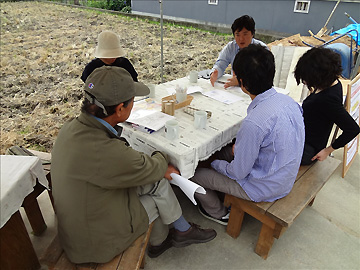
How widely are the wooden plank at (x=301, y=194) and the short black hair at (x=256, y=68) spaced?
32.3 inches

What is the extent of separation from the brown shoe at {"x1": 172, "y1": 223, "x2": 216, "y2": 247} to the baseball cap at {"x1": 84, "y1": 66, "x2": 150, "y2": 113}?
121 cm

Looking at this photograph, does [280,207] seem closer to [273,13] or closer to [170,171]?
[170,171]

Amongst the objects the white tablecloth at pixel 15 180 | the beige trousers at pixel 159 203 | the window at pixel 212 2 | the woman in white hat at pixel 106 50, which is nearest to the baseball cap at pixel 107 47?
the woman in white hat at pixel 106 50

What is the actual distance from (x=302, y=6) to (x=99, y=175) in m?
9.50

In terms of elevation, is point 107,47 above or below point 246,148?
above

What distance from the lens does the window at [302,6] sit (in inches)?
324

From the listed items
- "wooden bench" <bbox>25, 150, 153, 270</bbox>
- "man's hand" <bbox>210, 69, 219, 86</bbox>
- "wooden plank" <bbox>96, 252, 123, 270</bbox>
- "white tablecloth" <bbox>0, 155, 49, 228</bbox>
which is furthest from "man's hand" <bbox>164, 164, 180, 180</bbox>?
"man's hand" <bbox>210, 69, 219, 86</bbox>

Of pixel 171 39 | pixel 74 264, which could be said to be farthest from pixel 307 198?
pixel 171 39

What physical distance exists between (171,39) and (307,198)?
9135mm

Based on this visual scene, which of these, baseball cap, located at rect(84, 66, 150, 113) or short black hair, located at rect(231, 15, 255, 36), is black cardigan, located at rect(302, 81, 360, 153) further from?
baseball cap, located at rect(84, 66, 150, 113)

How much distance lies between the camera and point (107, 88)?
51.1 inches

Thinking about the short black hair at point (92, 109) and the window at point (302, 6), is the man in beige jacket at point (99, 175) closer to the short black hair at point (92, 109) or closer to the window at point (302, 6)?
the short black hair at point (92, 109)

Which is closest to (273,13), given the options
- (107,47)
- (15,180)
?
(107,47)

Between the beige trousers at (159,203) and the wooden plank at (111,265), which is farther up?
the beige trousers at (159,203)
